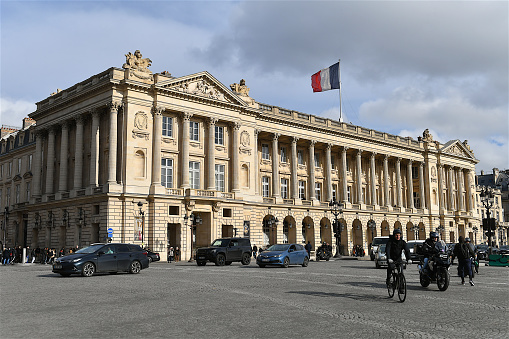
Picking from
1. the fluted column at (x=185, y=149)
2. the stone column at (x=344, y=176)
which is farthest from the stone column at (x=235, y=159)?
the stone column at (x=344, y=176)

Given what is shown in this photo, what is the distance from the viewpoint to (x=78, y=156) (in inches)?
1988

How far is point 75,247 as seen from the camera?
156 ft

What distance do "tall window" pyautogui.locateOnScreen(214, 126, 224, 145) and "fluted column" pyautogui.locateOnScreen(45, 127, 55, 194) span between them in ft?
59.8

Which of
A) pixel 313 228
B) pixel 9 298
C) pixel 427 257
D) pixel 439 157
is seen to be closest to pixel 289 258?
pixel 427 257

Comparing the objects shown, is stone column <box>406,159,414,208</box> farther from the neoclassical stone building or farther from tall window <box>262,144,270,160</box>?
tall window <box>262,144,270,160</box>

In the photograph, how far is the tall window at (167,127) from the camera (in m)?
50.1

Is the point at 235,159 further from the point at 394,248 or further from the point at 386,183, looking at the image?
the point at 394,248

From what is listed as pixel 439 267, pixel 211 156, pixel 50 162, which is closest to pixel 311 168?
pixel 211 156

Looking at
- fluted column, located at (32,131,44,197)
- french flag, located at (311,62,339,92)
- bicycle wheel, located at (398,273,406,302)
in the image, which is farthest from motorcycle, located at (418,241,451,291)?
fluted column, located at (32,131,44,197)

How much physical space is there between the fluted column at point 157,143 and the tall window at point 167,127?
1.13 metres

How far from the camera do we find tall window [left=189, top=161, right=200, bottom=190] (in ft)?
168

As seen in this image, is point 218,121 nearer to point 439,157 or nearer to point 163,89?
point 163,89

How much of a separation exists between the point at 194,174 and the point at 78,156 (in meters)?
11.9

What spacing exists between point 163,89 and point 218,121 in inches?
303
